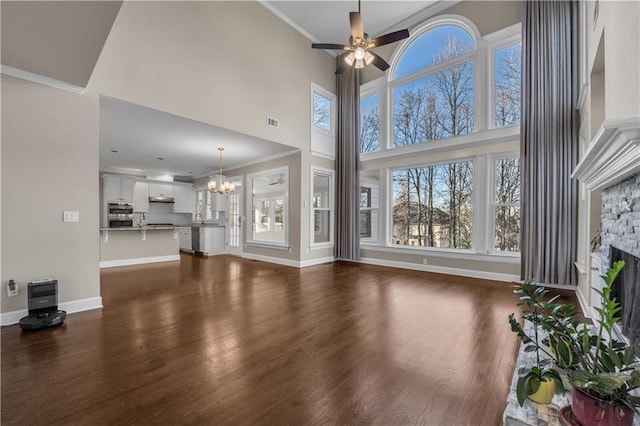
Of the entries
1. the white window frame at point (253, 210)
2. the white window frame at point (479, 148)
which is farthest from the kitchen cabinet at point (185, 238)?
the white window frame at point (479, 148)

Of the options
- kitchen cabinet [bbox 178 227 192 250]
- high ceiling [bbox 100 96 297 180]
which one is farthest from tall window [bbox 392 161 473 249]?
kitchen cabinet [bbox 178 227 192 250]

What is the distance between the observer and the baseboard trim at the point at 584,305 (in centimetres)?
301

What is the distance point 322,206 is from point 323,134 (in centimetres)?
178

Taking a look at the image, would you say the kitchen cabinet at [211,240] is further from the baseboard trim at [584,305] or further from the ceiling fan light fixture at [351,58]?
the baseboard trim at [584,305]

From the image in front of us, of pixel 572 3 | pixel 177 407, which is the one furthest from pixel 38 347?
pixel 572 3

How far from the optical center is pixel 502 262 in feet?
15.7

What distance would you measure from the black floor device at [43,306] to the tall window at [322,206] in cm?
457

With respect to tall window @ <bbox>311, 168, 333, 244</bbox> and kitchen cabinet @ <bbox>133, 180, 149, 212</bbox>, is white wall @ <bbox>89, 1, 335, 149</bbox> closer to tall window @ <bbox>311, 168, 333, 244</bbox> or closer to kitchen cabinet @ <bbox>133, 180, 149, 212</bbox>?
tall window @ <bbox>311, 168, 333, 244</bbox>

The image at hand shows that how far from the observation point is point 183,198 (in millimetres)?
9461

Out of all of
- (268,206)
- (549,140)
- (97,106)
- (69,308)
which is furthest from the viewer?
(268,206)

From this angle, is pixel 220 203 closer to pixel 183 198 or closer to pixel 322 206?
pixel 183 198

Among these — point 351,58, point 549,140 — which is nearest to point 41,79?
point 351,58

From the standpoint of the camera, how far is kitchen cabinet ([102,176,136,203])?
7.69 metres

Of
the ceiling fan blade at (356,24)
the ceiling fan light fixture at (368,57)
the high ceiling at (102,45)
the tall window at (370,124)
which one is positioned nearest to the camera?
the high ceiling at (102,45)
